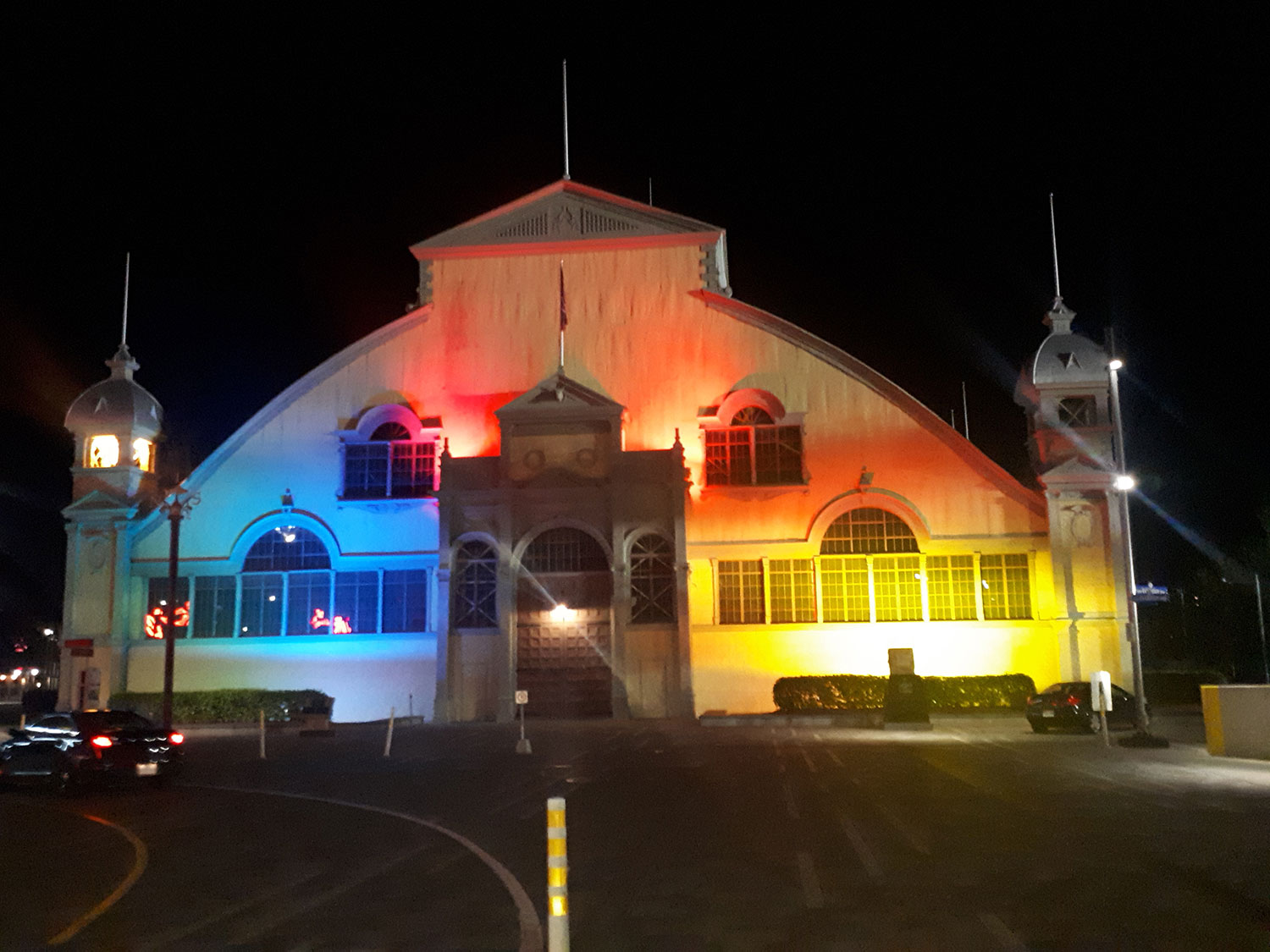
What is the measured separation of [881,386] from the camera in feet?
124

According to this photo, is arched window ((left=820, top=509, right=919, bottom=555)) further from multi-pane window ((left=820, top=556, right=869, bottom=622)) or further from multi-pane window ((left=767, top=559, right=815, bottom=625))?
multi-pane window ((left=767, top=559, right=815, bottom=625))

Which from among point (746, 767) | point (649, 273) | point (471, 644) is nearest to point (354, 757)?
point (746, 767)

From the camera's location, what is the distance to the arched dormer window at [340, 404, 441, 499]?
38500 millimetres

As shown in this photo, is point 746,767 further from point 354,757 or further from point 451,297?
point 451,297

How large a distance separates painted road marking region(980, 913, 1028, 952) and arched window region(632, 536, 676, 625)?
2706 cm

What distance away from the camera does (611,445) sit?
36938mm

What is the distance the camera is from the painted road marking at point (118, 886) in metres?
9.25

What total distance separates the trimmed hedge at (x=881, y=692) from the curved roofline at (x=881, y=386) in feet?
17.8

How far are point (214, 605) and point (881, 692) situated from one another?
2092cm

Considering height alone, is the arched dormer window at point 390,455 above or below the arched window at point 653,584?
above

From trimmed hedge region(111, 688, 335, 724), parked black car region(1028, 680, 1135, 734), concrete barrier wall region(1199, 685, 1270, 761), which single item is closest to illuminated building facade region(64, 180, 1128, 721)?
trimmed hedge region(111, 688, 335, 724)

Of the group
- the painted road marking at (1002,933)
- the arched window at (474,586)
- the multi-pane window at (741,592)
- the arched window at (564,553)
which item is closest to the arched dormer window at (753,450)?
the multi-pane window at (741,592)

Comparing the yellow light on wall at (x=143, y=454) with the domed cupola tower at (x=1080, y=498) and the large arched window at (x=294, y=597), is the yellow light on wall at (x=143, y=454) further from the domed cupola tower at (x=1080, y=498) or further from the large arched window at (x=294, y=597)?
the domed cupola tower at (x=1080, y=498)

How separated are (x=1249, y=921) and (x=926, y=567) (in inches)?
1118
